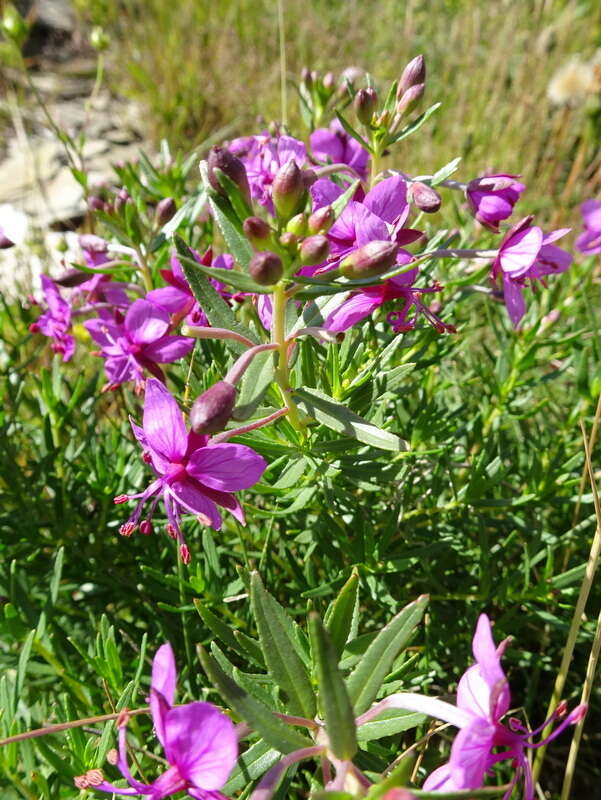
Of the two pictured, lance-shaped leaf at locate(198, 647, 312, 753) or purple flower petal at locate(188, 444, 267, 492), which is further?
purple flower petal at locate(188, 444, 267, 492)

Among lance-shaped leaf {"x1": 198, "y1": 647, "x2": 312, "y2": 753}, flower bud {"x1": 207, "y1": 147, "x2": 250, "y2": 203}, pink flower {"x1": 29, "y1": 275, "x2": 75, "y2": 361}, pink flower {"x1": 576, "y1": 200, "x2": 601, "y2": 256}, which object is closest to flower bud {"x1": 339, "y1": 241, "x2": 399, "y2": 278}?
flower bud {"x1": 207, "y1": 147, "x2": 250, "y2": 203}

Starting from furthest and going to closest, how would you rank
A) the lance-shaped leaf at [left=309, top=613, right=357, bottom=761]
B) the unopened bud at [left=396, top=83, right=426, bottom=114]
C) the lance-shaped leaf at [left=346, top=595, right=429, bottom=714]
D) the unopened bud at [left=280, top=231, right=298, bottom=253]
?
the unopened bud at [left=396, top=83, right=426, bottom=114] → the unopened bud at [left=280, top=231, right=298, bottom=253] → the lance-shaped leaf at [left=346, top=595, right=429, bottom=714] → the lance-shaped leaf at [left=309, top=613, right=357, bottom=761]

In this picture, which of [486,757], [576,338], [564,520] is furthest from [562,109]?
[486,757]

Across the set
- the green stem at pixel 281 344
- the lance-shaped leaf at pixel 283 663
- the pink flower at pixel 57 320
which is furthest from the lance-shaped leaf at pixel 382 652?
the pink flower at pixel 57 320

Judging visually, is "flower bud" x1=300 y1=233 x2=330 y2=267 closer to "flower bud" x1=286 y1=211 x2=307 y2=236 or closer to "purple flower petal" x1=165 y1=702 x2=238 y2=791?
"flower bud" x1=286 y1=211 x2=307 y2=236

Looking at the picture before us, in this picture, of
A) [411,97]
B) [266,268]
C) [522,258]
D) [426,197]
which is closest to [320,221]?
[266,268]

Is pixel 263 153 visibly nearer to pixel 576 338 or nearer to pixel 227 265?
pixel 227 265

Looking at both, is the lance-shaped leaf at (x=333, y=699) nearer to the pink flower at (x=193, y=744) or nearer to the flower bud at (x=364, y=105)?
the pink flower at (x=193, y=744)
